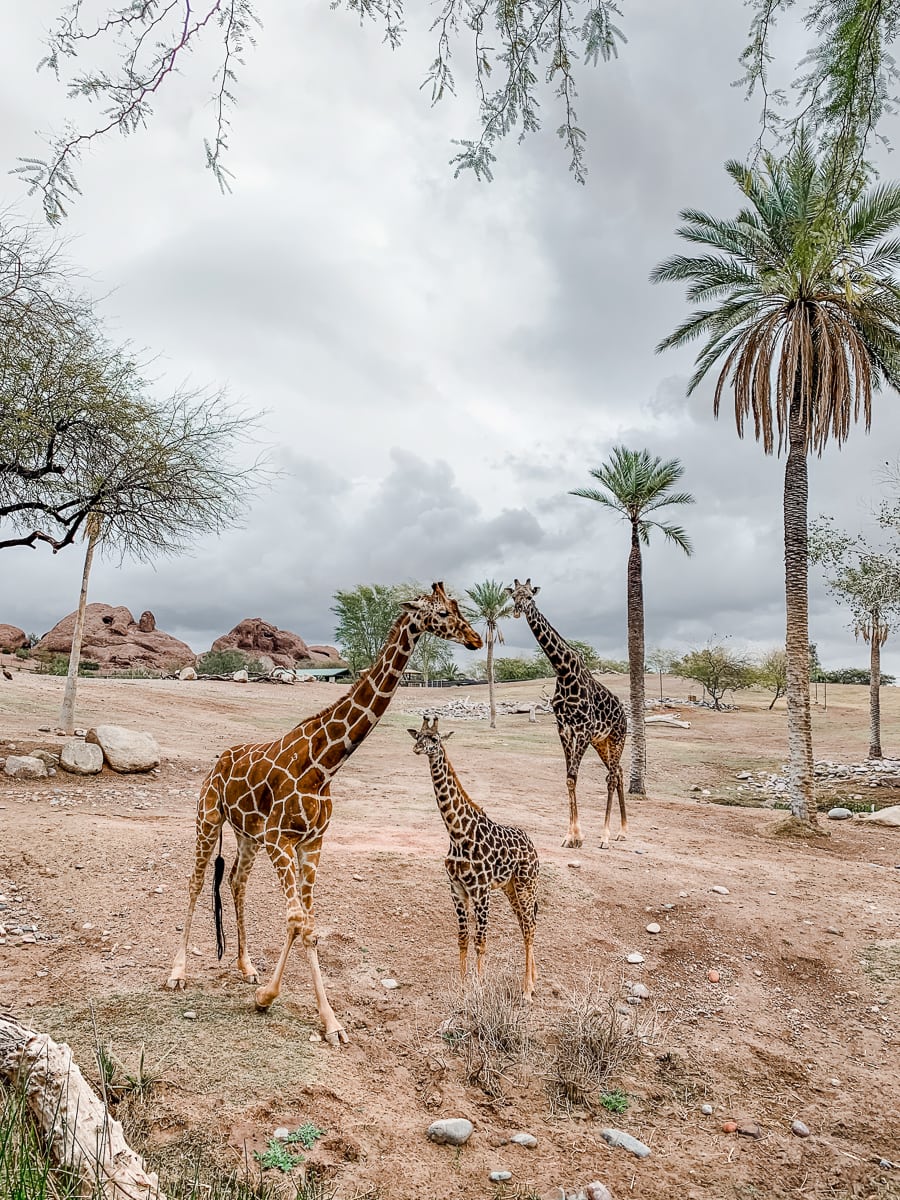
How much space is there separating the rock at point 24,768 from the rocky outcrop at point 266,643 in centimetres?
4819

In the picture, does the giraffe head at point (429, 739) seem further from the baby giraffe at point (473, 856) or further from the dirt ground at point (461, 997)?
the dirt ground at point (461, 997)

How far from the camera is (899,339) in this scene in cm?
1658

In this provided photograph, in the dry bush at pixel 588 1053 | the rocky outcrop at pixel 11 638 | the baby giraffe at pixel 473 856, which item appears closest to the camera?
the dry bush at pixel 588 1053

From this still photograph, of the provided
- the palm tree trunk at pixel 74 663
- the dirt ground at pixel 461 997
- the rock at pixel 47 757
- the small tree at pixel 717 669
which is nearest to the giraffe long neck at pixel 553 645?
the dirt ground at pixel 461 997

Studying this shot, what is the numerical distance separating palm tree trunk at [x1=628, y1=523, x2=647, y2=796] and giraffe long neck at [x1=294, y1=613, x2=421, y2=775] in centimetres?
1416

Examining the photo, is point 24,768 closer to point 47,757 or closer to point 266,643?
point 47,757

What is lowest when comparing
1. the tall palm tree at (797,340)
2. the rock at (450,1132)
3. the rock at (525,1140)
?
the rock at (525,1140)

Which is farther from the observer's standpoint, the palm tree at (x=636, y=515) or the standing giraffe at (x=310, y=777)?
the palm tree at (x=636, y=515)

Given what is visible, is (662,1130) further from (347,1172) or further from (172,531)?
(172,531)

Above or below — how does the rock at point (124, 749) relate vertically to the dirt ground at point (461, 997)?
above

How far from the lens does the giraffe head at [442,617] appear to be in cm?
539

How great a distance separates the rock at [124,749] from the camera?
1557 cm

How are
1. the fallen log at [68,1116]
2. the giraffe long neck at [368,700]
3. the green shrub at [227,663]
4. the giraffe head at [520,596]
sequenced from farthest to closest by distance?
the green shrub at [227,663] → the giraffe head at [520,596] → the giraffe long neck at [368,700] → the fallen log at [68,1116]

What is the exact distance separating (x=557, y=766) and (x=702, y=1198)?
60.9 feet
